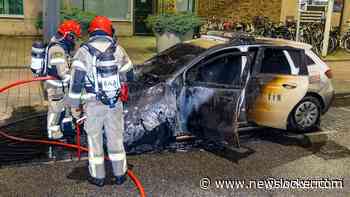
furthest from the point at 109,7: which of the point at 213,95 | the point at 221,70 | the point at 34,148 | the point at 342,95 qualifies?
the point at 213,95

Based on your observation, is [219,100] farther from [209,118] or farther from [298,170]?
[298,170]

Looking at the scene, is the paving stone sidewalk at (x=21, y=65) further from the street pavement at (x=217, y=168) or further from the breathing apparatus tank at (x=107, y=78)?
the breathing apparatus tank at (x=107, y=78)

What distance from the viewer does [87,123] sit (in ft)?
15.0

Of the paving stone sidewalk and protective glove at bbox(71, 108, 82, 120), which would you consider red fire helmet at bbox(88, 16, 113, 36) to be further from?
the paving stone sidewalk

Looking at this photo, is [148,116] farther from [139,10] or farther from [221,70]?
[139,10]

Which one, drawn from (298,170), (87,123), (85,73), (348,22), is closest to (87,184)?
(87,123)

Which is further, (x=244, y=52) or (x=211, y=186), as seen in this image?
(x=244, y=52)

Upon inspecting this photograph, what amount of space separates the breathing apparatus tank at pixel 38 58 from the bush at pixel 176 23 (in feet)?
22.7

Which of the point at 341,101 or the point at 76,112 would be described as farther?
the point at 341,101

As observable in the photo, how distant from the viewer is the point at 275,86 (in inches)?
251

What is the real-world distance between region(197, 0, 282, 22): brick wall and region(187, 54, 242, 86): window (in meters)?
13.0

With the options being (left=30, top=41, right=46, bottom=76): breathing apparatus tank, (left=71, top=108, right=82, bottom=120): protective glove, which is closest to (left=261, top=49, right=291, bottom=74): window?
(left=71, top=108, right=82, bottom=120): protective glove

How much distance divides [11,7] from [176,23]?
251 inches

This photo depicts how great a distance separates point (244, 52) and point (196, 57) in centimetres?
71
